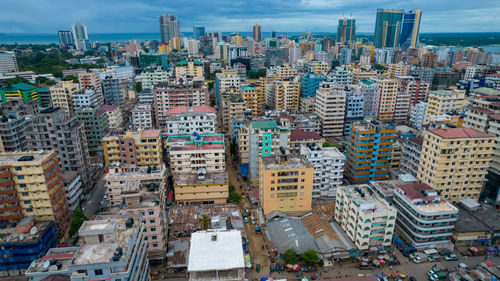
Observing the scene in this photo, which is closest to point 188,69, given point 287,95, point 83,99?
point 83,99

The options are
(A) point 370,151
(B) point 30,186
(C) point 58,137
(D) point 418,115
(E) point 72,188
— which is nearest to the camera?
(B) point 30,186

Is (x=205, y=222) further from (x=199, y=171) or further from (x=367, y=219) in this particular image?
(x=367, y=219)

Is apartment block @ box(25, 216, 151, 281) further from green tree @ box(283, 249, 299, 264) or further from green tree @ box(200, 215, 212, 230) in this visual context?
green tree @ box(283, 249, 299, 264)

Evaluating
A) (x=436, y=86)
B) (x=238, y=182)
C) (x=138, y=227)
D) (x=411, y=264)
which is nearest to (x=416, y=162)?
(x=411, y=264)

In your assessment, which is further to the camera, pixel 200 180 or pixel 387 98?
pixel 387 98

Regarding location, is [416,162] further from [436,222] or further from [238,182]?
[238,182]

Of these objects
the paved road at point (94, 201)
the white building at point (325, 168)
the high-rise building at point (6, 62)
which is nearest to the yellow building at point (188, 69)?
the paved road at point (94, 201)
